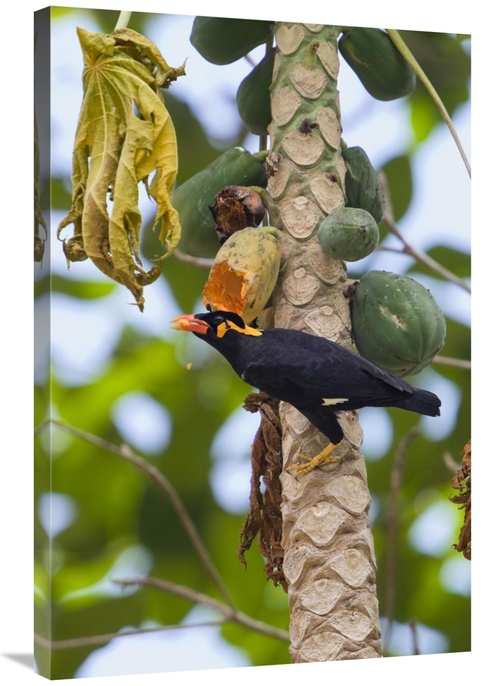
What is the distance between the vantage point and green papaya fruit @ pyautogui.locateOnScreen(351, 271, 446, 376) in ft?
10.6

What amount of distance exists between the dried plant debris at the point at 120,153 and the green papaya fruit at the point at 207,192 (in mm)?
102

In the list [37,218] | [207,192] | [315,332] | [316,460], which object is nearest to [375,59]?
[207,192]

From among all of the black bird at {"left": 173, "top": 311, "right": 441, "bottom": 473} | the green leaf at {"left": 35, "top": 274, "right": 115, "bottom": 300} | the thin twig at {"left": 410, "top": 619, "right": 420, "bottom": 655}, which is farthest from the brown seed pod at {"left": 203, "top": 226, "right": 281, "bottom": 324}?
the thin twig at {"left": 410, "top": 619, "right": 420, "bottom": 655}

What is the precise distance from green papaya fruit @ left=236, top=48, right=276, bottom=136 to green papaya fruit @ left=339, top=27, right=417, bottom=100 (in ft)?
0.76

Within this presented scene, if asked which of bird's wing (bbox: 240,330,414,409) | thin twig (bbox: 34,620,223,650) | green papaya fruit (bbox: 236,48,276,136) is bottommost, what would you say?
thin twig (bbox: 34,620,223,650)

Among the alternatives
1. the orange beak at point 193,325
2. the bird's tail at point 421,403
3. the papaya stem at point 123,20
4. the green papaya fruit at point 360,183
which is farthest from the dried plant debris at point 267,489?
the papaya stem at point 123,20

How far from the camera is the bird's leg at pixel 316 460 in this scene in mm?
3154

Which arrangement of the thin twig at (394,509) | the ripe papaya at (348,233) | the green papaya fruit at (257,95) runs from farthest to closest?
the thin twig at (394,509)
the green papaya fruit at (257,95)
the ripe papaya at (348,233)

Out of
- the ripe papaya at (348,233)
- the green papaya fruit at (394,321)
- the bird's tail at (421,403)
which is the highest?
the ripe papaya at (348,233)

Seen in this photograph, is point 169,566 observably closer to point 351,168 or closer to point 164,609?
point 164,609

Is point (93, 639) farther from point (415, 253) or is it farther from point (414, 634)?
point (415, 253)

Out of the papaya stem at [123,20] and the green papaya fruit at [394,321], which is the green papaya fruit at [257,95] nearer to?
the papaya stem at [123,20]

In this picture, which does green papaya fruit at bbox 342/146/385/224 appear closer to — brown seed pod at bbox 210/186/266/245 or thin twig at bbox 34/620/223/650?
brown seed pod at bbox 210/186/266/245

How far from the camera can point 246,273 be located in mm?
3145
